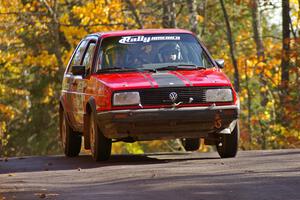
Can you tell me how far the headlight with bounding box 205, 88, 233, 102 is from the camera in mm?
13656

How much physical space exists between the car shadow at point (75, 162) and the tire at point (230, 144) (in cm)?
45

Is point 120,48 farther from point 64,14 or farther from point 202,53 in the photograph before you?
point 64,14

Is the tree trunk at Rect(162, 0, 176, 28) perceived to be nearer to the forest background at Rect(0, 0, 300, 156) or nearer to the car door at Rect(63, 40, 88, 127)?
the forest background at Rect(0, 0, 300, 156)

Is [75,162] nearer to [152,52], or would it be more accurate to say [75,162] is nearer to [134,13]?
[152,52]

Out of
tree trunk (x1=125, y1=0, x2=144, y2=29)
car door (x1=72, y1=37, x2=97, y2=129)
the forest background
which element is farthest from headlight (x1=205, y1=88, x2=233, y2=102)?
tree trunk (x1=125, y1=0, x2=144, y2=29)

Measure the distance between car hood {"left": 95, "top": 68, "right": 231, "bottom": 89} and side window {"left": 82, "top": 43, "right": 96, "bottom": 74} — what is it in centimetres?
72

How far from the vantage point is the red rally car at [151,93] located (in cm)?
1347

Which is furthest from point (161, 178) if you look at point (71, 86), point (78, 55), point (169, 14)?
point (169, 14)

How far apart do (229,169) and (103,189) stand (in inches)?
89.8

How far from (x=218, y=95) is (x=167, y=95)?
71cm

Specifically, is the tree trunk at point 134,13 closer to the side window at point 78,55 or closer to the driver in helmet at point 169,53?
the side window at point 78,55

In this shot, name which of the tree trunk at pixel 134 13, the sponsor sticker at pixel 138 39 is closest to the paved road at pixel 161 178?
the sponsor sticker at pixel 138 39

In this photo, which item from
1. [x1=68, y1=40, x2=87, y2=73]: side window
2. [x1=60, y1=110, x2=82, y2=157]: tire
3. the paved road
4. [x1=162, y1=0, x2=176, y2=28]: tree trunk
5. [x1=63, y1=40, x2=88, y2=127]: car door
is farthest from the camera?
[x1=162, y1=0, x2=176, y2=28]: tree trunk

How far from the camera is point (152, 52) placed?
14781 millimetres
